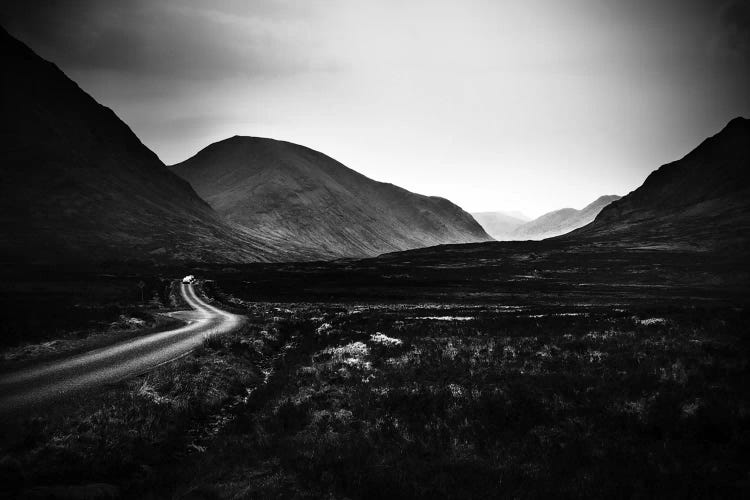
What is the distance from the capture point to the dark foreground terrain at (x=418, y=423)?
8703 mm

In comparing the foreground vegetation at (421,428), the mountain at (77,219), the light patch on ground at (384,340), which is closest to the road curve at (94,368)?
the foreground vegetation at (421,428)

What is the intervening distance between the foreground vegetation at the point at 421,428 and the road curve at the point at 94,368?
5.52 feet

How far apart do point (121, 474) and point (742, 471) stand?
46.4ft

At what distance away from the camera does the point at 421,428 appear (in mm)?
11938

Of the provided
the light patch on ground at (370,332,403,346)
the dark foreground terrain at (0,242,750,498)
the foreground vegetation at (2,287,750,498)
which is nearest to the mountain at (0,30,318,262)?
the light patch on ground at (370,332,403,346)

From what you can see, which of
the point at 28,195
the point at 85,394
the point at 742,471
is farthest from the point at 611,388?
the point at 28,195

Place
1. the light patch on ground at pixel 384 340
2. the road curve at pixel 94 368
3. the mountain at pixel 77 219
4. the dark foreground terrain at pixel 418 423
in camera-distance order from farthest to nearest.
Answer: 1. the mountain at pixel 77 219
2. the light patch on ground at pixel 384 340
3. the road curve at pixel 94 368
4. the dark foreground terrain at pixel 418 423

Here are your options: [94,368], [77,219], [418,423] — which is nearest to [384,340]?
[418,423]

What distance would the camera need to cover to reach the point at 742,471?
337 inches

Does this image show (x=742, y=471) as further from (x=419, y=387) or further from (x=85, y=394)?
(x=85, y=394)

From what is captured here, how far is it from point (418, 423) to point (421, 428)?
0.37m

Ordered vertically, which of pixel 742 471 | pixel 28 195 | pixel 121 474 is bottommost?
pixel 121 474

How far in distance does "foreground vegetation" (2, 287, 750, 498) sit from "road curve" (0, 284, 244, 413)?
5.52 feet

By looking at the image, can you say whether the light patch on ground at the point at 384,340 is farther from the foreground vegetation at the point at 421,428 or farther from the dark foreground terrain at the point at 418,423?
the foreground vegetation at the point at 421,428
